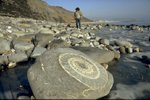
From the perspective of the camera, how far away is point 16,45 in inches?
385

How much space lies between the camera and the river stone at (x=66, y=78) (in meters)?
5.21

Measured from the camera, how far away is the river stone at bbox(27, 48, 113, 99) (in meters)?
5.21

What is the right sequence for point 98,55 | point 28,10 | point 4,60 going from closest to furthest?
point 4,60, point 98,55, point 28,10

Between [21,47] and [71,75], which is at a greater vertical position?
[71,75]

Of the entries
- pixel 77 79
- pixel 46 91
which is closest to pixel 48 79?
pixel 46 91

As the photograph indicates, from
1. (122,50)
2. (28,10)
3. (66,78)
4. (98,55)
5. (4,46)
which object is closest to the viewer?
(66,78)

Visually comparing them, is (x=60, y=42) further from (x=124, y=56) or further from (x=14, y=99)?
(x=14, y=99)

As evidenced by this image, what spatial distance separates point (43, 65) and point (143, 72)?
3.69 meters

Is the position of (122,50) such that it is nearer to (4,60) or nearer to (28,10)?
(4,60)

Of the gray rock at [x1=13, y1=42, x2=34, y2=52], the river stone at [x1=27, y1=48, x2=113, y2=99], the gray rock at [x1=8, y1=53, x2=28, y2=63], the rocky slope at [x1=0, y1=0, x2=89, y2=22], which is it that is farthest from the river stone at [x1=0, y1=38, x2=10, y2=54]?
the rocky slope at [x1=0, y1=0, x2=89, y2=22]

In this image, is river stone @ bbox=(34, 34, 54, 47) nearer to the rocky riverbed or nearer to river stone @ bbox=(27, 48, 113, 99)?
the rocky riverbed

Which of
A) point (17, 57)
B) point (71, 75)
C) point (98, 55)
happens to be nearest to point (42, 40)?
point (17, 57)

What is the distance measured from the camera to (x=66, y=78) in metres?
5.30

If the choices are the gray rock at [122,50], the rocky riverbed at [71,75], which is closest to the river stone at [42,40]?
the rocky riverbed at [71,75]
